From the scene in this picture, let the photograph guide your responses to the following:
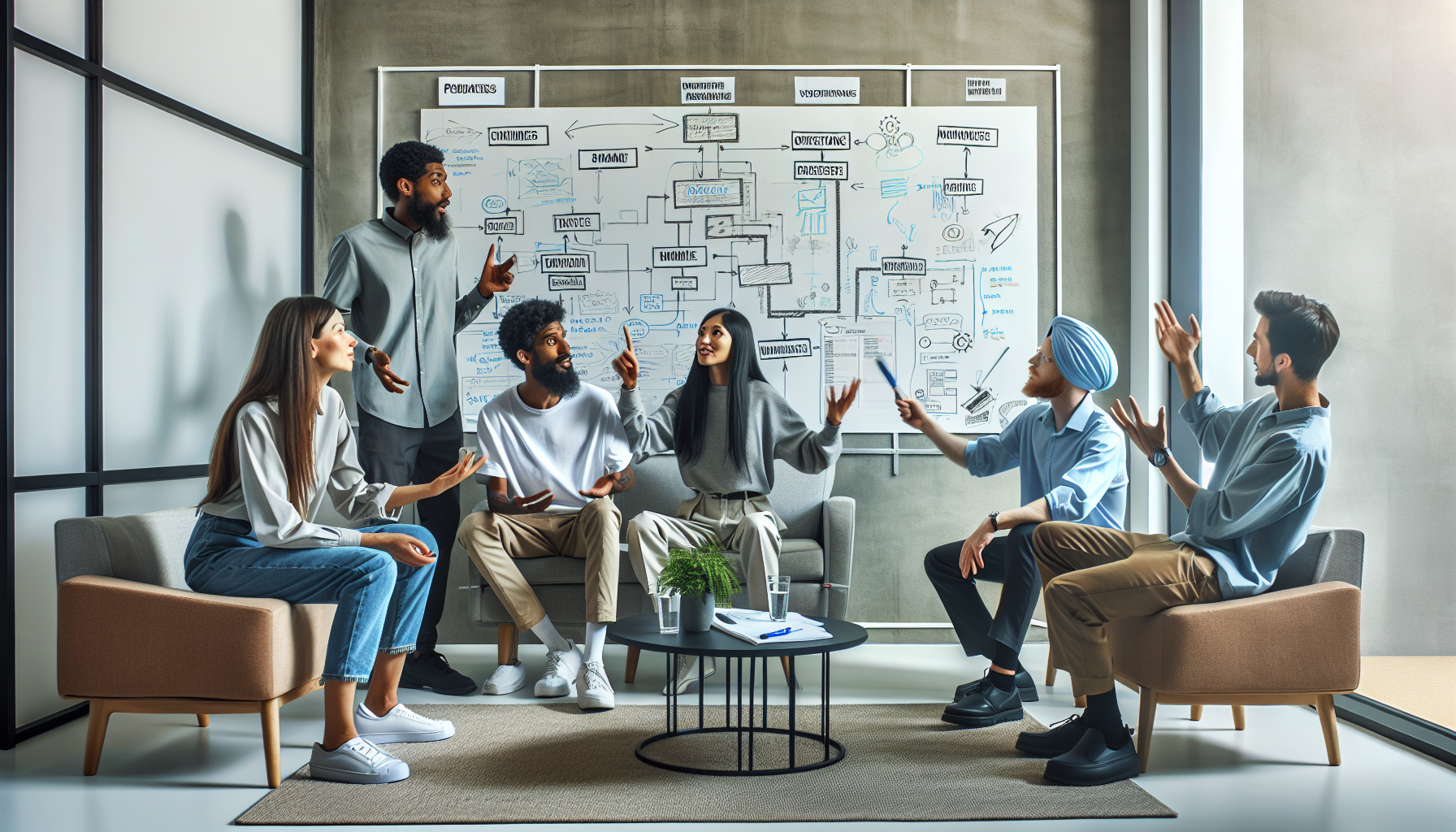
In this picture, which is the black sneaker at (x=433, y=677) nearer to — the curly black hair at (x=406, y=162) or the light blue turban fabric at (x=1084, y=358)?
the curly black hair at (x=406, y=162)

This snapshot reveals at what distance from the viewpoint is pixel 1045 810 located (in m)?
2.26

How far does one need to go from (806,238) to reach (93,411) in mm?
2641

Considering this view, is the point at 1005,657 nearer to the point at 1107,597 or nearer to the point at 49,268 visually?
the point at 1107,597

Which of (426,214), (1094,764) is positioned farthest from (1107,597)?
(426,214)

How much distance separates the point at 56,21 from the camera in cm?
296

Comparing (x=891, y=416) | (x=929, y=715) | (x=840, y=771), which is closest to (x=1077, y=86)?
(x=891, y=416)

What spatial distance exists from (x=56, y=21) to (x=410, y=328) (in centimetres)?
135

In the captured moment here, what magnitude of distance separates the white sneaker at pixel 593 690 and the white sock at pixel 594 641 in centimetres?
3

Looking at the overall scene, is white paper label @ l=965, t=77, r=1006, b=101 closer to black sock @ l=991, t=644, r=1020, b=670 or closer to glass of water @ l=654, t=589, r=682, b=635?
black sock @ l=991, t=644, r=1020, b=670

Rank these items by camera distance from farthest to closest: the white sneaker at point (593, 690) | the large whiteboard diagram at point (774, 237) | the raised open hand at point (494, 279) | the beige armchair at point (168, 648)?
1. the large whiteboard diagram at point (774, 237)
2. the raised open hand at point (494, 279)
3. the white sneaker at point (593, 690)
4. the beige armchair at point (168, 648)

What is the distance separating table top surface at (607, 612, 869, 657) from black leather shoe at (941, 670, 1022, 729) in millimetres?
552

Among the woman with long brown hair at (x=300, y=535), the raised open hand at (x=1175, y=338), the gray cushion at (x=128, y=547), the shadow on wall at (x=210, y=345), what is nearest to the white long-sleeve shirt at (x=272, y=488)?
the woman with long brown hair at (x=300, y=535)

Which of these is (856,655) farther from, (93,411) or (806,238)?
(93,411)

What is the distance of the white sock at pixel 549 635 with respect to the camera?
3355 millimetres
